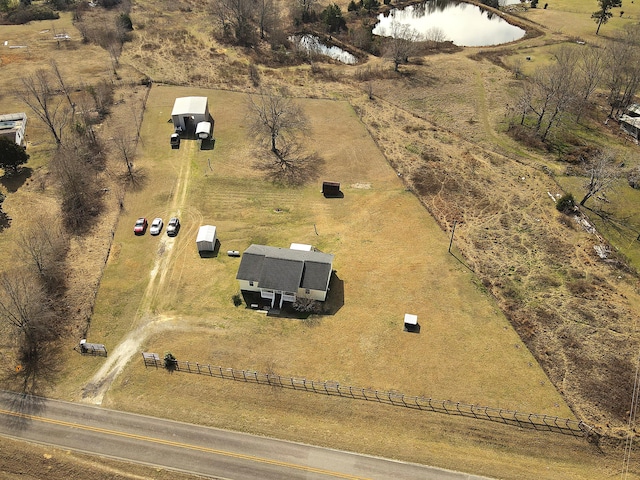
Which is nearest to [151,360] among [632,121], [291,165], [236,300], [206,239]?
[236,300]

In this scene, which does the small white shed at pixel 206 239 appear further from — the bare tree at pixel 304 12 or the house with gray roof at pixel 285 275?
the bare tree at pixel 304 12

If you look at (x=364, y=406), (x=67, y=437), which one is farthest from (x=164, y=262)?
(x=364, y=406)

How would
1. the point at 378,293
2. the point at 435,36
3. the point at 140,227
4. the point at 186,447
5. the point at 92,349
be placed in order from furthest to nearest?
the point at 435,36, the point at 140,227, the point at 378,293, the point at 92,349, the point at 186,447

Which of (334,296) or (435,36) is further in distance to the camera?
(435,36)

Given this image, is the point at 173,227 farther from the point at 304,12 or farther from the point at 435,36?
the point at 435,36

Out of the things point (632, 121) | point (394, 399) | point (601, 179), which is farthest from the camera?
point (632, 121)

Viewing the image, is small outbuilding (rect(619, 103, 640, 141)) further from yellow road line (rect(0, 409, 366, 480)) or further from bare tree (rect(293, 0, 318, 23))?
bare tree (rect(293, 0, 318, 23))

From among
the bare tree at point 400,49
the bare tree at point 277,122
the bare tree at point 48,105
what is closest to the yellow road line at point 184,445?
the bare tree at point 277,122
